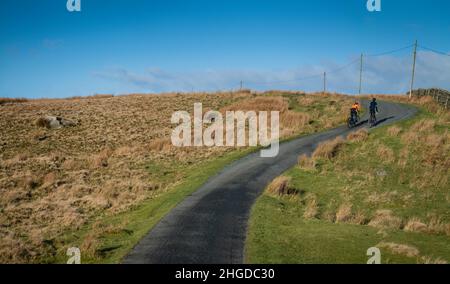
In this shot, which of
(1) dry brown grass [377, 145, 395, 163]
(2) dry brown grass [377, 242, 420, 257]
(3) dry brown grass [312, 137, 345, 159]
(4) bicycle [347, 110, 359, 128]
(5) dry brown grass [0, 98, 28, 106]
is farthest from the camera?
(5) dry brown grass [0, 98, 28, 106]

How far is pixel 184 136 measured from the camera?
40.2 m

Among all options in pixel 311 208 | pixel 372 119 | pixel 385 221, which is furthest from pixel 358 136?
pixel 385 221

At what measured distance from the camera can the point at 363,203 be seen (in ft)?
68.2

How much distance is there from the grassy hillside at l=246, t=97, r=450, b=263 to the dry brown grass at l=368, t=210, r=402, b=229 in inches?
1.6

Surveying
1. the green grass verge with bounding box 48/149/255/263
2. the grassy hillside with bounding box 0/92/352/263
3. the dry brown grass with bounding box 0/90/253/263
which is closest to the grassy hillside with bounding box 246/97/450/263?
the green grass verge with bounding box 48/149/255/263

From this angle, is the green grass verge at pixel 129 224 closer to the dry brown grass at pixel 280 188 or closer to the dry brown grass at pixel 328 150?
the dry brown grass at pixel 280 188

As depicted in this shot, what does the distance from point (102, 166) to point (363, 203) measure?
1978 centimetres

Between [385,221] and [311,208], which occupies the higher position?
[311,208]

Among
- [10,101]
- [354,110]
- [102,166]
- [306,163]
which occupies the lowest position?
[102,166]

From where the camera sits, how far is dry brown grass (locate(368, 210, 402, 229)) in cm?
1745

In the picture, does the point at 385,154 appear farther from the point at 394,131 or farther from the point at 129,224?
the point at 129,224

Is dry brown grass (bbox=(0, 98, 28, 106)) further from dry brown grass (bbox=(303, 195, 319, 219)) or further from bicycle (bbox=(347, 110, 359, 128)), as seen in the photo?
dry brown grass (bbox=(303, 195, 319, 219))

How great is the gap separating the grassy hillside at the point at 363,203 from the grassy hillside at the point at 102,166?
5010 millimetres
